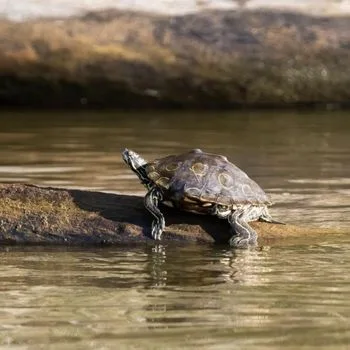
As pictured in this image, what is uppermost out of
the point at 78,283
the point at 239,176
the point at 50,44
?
the point at 50,44

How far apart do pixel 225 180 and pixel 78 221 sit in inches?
28.2

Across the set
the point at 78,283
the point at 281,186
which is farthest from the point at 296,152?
the point at 78,283

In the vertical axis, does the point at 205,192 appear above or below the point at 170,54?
below

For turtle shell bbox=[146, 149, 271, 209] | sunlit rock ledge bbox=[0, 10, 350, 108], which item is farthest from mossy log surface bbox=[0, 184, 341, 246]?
sunlit rock ledge bbox=[0, 10, 350, 108]

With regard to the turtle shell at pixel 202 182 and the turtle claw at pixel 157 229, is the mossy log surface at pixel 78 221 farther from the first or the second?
the turtle shell at pixel 202 182

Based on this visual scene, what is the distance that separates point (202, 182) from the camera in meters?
5.38

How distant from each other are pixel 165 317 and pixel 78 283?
0.73m

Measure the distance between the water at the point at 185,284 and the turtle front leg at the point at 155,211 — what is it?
0.09 meters

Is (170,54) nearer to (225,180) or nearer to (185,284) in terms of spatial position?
(225,180)

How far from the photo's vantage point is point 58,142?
1002cm

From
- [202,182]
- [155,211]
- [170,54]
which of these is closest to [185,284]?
[155,211]

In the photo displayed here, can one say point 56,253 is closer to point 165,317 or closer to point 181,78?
point 165,317

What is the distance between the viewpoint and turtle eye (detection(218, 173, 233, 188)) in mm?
5434

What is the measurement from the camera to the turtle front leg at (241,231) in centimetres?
534
